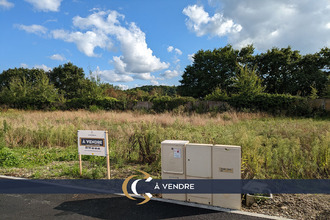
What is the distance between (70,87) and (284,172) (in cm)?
5449

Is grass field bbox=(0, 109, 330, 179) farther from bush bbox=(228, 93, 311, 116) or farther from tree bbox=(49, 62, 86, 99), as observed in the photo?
tree bbox=(49, 62, 86, 99)

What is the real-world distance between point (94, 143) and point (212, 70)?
35514mm

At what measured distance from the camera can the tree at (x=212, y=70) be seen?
37781 millimetres

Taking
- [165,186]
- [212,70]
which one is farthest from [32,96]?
[165,186]

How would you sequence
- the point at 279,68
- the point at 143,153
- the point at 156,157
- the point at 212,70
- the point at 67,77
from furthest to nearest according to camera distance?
the point at 67,77 → the point at 212,70 → the point at 279,68 → the point at 143,153 → the point at 156,157

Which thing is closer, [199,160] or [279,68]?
[199,160]

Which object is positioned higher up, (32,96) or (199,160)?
(32,96)

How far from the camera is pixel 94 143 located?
6.27 metres

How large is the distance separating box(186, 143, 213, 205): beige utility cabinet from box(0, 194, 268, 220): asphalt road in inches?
10.6

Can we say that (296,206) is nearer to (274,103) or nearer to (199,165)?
(199,165)

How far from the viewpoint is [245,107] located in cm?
1995

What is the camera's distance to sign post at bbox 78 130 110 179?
6.09 meters

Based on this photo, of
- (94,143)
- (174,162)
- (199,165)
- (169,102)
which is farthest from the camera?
(169,102)

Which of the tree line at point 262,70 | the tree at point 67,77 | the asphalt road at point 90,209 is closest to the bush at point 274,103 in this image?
the tree line at point 262,70
